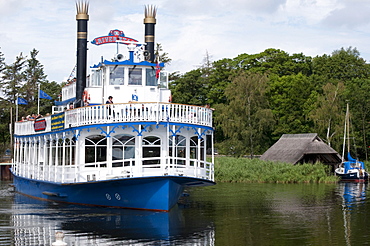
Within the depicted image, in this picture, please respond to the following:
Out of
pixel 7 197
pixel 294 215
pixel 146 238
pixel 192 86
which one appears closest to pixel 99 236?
pixel 146 238

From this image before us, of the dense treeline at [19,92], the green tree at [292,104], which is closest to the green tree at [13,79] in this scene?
the dense treeline at [19,92]

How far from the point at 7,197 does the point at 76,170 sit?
986 cm

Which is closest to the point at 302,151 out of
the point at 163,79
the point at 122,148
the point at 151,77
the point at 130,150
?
the point at 163,79

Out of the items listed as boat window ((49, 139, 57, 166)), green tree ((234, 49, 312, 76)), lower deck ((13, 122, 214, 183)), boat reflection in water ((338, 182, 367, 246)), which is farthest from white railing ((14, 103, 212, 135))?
green tree ((234, 49, 312, 76))

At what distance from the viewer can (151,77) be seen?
2844cm

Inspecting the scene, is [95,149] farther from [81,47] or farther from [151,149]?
[81,47]

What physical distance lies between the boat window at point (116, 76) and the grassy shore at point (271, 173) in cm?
2182

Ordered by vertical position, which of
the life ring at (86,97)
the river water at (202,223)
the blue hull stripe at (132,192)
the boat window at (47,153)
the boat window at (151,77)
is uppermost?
the boat window at (151,77)

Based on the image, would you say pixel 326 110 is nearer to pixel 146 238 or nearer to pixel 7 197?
pixel 7 197

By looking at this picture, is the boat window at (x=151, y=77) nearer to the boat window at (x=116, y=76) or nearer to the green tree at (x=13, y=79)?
the boat window at (x=116, y=76)

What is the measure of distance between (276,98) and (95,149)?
4297 cm

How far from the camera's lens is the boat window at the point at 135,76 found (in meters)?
28.2

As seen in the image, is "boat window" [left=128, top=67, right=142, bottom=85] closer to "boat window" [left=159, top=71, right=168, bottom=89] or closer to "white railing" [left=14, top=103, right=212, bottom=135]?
"boat window" [left=159, top=71, right=168, bottom=89]

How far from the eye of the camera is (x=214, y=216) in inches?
984
